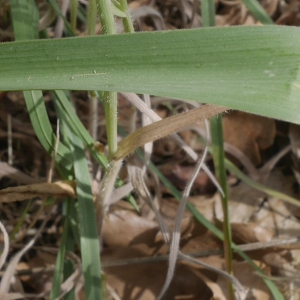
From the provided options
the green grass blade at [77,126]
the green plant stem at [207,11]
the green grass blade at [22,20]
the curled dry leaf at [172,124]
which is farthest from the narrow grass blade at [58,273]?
the green plant stem at [207,11]

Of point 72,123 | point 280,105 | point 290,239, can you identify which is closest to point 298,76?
point 280,105

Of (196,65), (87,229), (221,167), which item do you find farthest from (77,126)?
(196,65)

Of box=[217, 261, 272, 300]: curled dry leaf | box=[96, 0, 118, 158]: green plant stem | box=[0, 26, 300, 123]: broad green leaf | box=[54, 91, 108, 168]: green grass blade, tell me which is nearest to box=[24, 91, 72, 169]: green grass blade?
box=[54, 91, 108, 168]: green grass blade

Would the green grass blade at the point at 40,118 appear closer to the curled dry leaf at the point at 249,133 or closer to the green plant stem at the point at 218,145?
the green plant stem at the point at 218,145

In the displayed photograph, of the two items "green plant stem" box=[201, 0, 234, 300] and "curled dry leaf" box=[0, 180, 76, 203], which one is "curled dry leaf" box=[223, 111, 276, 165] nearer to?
"green plant stem" box=[201, 0, 234, 300]

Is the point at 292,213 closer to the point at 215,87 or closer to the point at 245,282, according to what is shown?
the point at 245,282

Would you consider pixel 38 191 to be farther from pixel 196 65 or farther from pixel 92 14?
pixel 196 65
